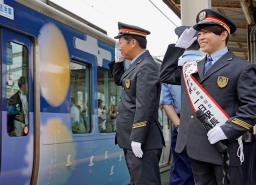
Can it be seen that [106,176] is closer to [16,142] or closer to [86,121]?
[86,121]

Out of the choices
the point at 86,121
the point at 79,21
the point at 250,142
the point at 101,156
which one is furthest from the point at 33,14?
the point at 250,142

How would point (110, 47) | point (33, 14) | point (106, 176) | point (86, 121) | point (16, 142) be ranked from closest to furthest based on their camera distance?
point (16, 142) < point (33, 14) < point (86, 121) < point (106, 176) < point (110, 47)

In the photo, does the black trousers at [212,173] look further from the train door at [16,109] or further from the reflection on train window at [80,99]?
the reflection on train window at [80,99]

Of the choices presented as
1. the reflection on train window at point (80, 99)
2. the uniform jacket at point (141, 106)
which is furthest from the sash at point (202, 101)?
the reflection on train window at point (80, 99)

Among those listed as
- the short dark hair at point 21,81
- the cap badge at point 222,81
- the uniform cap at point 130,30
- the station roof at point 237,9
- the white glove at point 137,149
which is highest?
the station roof at point 237,9

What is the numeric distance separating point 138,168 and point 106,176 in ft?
8.88

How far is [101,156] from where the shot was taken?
636 centimetres

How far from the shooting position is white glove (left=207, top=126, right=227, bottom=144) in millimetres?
2879

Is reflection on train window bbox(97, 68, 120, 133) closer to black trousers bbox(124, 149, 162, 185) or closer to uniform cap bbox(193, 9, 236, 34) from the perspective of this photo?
black trousers bbox(124, 149, 162, 185)

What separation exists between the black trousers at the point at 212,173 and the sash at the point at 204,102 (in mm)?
88

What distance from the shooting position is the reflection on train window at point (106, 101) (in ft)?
21.7

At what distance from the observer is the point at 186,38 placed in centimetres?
346

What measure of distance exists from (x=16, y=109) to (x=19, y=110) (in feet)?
0.18

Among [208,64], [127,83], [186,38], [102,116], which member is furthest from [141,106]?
[102,116]
